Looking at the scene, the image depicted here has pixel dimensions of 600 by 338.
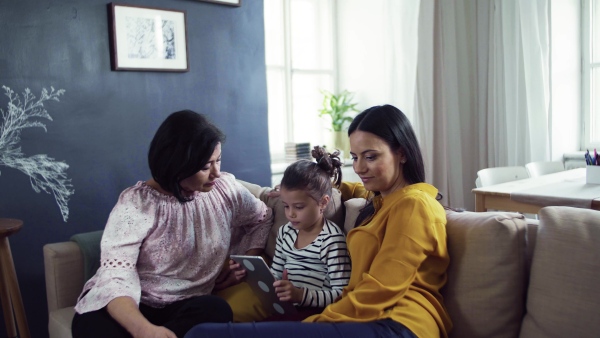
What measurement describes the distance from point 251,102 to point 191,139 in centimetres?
144

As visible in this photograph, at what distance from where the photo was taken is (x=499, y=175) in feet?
9.67

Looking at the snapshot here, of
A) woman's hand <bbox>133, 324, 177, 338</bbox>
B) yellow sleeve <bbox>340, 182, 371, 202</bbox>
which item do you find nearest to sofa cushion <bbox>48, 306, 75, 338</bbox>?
woman's hand <bbox>133, 324, 177, 338</bbox>

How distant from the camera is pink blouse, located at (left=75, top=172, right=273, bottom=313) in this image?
1578 millimetres

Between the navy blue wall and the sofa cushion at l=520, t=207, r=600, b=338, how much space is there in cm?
193

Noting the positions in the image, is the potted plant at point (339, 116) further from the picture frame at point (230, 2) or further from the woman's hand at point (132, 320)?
the woman's hand at point (132, 320)

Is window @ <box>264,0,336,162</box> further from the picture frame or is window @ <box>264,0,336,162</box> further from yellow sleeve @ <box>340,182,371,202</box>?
yellow sleeve @ <box>340,182,371,202</box>

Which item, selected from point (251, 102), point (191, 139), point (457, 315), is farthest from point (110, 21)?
point (457, 315)

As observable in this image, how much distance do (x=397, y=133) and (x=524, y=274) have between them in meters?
0.50

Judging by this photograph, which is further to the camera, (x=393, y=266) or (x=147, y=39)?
(x=147, y=39)

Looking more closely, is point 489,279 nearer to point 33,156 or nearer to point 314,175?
point 314,175

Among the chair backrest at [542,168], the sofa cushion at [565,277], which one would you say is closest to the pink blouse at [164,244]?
the sofa cushion at [565,277]

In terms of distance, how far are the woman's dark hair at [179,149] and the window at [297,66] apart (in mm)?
2233

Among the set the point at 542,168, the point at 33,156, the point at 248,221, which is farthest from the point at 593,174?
the point at 33,156

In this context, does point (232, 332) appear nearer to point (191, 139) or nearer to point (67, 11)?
point (191, 139)
